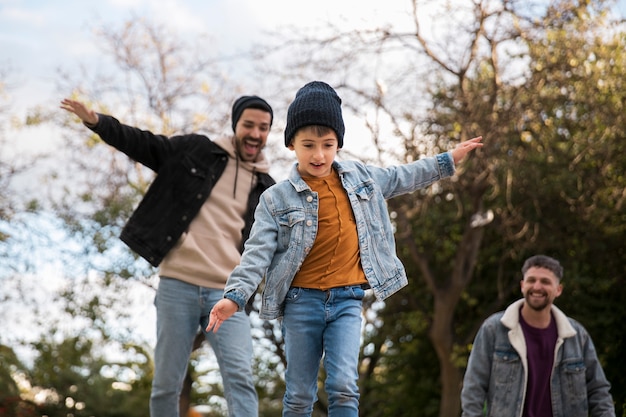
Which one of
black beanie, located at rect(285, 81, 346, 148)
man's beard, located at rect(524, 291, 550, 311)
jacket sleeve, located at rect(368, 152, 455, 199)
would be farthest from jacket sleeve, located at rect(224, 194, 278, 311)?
man's beard, located at rect(524, 291, 550, 311)

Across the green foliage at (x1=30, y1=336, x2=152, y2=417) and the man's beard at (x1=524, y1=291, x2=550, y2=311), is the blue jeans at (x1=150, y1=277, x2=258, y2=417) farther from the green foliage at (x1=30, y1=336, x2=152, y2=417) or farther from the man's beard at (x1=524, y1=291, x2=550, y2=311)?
the green foliage at (x1=30, y1=336, x2=152, y2=417)

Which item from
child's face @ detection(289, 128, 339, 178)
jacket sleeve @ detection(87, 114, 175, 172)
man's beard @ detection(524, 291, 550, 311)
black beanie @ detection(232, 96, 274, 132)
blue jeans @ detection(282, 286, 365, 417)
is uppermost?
black beanie @ detection(232, 96, 274, 132)

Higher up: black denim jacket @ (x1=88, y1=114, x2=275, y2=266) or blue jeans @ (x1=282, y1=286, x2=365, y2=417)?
black denim jacket @ (x1=88, y1=114, x2=275, y2=266)

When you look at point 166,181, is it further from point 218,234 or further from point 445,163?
point 445,163

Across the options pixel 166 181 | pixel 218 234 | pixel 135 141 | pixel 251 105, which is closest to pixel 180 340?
pixel 218 234

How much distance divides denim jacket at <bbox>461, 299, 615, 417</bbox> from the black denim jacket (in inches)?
76.9

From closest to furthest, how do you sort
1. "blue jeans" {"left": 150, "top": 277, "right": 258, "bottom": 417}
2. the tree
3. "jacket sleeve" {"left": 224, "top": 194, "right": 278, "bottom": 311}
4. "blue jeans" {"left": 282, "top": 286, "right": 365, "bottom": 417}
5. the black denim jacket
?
"jacket sleeve" {"left": 224, "top": 194, "right": 278, "bottom": 311}, "blue jeans" {"left": 282, "top": 286, "right": 365, "bottom": 417}, "blue jeans" {"left": 150, "top": 277, "right": 258, "bottom": 417}, the black denim jacket, the tree

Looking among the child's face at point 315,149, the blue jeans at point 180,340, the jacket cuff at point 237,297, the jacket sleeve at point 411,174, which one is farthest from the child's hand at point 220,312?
the blue jeans at point 180,340

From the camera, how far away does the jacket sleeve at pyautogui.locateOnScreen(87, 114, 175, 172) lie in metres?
4.86

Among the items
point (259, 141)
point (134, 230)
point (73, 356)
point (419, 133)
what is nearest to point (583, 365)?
point (259, 141)

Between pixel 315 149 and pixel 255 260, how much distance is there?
546mm

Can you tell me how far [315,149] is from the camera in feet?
13.0

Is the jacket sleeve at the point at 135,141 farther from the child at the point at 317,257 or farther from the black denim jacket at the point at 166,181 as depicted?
the child at the point at 317,257

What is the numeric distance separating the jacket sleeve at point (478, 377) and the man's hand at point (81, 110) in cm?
287
